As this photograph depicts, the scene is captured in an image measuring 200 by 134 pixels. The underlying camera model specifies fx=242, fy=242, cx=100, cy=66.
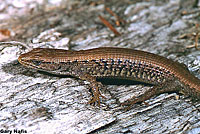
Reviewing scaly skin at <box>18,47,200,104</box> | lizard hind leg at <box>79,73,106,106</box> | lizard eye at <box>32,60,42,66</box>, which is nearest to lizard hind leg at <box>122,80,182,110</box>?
scaly skin at <box>18,47,200,104</box>

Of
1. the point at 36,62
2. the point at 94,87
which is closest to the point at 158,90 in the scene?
the point at 94,87

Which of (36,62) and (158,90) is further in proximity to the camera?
(36,62)

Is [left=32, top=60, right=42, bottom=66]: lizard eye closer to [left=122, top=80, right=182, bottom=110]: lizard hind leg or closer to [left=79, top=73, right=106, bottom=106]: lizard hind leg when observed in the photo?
[left=79, top=73, right=106, bottom=106]: lizard hind leg

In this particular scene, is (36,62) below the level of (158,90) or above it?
above

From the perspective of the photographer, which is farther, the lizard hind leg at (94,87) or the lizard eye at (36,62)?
the lizard eye at (36,62)

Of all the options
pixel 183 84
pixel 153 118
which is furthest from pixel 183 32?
pixel 153 118

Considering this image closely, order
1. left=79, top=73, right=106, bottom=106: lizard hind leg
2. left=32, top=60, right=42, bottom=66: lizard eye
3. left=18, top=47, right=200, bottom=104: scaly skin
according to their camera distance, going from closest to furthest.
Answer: left=79, top=73, right=106, bottom=106: lizard hind leg, left=18, top=47, right=200, bottom=104: scaly skin, left=32, top=60, right=42, bottom=66: lizard eye

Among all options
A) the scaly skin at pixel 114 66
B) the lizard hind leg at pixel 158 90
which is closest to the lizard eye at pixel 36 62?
the scaly skin at pixel 114 66

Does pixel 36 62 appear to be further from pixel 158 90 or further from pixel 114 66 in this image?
pixel 158 90

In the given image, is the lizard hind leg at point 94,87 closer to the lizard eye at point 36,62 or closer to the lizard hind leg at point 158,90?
A: the lizard hind leg at point 158,90

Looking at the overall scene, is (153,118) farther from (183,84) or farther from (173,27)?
(173,27)

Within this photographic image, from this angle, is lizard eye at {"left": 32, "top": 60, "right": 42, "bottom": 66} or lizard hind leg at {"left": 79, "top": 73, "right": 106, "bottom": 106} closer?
lizard hind leg at {"left": 79, "top": 73, "right": 106, "bottom": 106}
